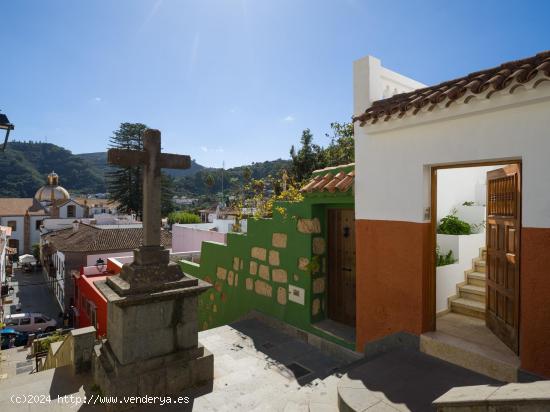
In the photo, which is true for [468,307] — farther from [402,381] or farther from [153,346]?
[153,346]

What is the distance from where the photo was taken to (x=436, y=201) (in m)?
4.20

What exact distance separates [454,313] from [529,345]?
79.2 inches

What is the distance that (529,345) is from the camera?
10.3 ft

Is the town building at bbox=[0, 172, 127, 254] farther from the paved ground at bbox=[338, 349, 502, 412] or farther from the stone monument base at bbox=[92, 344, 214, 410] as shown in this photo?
the paved ground at bbox=[338, 349, 502, 412]

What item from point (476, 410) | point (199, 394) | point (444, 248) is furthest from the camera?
point (444, 248)

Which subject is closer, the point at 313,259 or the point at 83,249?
the point at 313,259

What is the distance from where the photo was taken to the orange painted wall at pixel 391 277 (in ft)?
13.3

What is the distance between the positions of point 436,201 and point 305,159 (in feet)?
49.6

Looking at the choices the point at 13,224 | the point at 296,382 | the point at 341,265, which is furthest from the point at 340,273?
the point at 13,224

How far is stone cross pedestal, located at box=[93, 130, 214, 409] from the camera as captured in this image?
141 inches

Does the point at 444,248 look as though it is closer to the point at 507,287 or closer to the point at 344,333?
the point at 507,287

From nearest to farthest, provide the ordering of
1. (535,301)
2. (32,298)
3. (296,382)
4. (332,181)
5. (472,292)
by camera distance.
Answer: (535,301) → (296,382) → (472,292) → (332,181) → (32,298)

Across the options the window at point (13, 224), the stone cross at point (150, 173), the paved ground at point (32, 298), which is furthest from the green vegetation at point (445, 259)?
the window at point (13, 224)

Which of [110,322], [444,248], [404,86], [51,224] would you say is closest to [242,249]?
[110,322]
